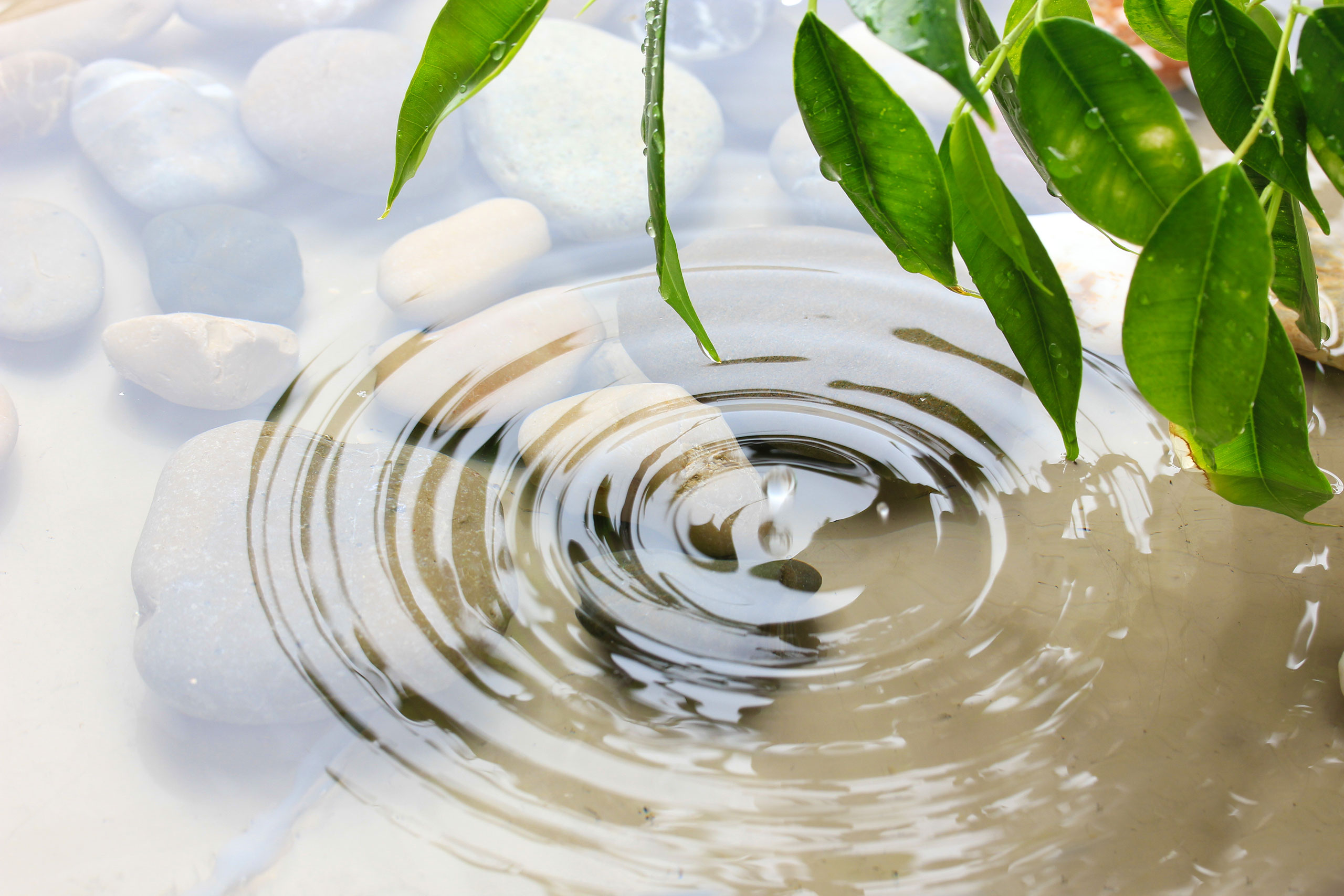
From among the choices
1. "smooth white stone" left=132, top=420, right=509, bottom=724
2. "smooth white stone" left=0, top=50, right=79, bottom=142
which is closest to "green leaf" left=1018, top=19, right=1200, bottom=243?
"smooth white stone" left=132, top=420, right=509, bottom=724

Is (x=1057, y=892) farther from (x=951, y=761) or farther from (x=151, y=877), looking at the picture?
(x=151, y=877)

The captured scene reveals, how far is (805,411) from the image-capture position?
117 cm

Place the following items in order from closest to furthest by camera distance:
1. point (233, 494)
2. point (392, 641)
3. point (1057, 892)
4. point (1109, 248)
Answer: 1. point (1057, 892)
2. point (392, 641)
3. point (233, 494)
4. point (1109, 248)

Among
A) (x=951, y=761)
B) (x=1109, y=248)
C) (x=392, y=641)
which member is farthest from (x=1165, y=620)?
(x=392, y=641)

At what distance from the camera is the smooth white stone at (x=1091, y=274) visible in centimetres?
123

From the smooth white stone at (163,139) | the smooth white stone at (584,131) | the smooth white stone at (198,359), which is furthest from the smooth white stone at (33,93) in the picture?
the smooth white stone at (584,131)

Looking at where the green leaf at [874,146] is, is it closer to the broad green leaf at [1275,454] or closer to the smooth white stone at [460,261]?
the broad green leaf at [1275,454]

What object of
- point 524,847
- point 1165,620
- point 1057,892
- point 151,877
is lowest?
point 151,877

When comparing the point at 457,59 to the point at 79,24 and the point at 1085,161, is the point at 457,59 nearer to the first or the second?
the point at 1085,161

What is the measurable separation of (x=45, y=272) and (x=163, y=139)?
332mm

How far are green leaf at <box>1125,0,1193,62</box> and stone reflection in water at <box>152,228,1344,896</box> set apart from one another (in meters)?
0.60

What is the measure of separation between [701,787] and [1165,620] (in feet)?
1.87

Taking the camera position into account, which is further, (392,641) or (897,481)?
(897,481)

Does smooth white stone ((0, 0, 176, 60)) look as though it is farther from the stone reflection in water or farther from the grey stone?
the stone reflection in water
